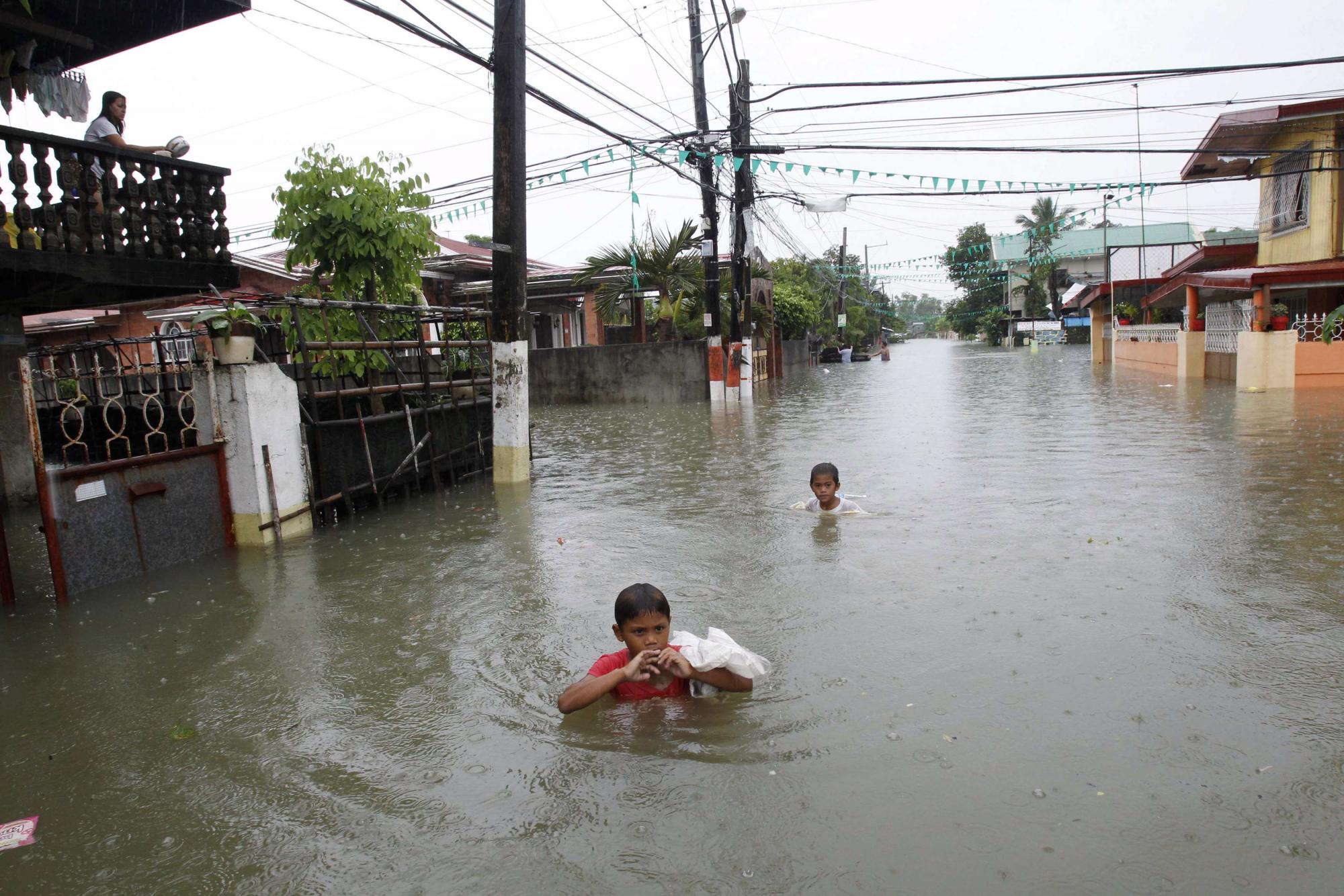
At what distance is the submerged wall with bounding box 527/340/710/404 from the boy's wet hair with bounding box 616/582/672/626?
21.5 metres

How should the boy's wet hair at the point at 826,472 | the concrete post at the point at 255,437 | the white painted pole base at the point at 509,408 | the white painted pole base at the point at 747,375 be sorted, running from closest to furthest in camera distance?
the concrete post at the point at 255,437 < the boy's wet hair at the point at 826,472 < the white painted pole base at the point at 509,408 < the white painted pole base at the point at 747,375

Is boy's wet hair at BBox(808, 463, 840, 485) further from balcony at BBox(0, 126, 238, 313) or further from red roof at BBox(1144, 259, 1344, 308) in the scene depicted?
red roof at BBox(1144, 259, 1344, 308)

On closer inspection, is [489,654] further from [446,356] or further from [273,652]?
[446,356]

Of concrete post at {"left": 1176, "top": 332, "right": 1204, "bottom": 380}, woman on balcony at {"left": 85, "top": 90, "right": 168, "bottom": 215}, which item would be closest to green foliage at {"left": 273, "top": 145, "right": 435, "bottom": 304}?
woman on balcony at {"left": 85, "top": 90, "right": 168, "bottom": 215}

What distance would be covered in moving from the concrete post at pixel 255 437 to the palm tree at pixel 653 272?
1689cm

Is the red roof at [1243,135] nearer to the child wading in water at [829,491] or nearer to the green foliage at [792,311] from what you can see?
the child wading in water at [829,491]

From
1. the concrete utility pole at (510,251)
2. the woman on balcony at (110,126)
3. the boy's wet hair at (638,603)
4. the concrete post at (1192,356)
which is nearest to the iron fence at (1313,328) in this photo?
the concrete post at (1192,356)

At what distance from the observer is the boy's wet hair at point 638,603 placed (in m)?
4.27

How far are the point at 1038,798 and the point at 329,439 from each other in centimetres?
779

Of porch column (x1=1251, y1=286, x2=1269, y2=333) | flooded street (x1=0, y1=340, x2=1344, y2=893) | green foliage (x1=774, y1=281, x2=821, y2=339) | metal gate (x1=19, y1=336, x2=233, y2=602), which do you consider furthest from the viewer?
green foliage (x1=774, y1=281, x2=821, y2=339)

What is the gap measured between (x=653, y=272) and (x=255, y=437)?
18.8 m

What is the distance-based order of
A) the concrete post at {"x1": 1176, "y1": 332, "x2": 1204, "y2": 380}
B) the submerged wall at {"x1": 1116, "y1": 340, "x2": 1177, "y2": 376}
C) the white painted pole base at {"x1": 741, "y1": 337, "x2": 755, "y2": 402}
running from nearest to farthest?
the concrete post at {"x1": 1176, "y1": 332, "x2": 1204, "y2": 380} < the white painted pole base at {"x1": 741, "y1": 337, "x2": 755, "y2": 402} < the submerged wall at {"x1": 1116, "y1": 340, "x2": 1177, "y2": 376}

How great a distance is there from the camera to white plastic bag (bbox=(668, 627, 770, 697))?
4340 mm

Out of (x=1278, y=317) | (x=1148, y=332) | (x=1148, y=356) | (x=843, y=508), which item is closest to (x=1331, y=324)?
(x=1278, y=317)
